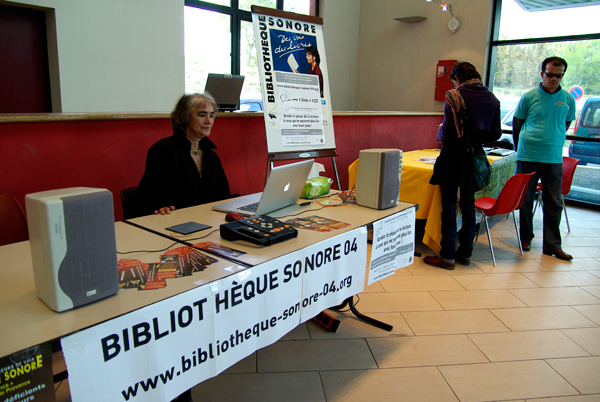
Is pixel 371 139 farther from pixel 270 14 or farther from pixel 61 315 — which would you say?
pixel 61 315

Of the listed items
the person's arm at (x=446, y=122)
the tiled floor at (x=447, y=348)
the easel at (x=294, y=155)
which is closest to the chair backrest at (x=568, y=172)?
the tiled floor at (x=447, y=348)

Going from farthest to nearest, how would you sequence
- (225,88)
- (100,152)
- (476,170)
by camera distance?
(225,88) → (476,170) → (100,152)

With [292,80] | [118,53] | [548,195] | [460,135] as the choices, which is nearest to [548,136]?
[548,195]

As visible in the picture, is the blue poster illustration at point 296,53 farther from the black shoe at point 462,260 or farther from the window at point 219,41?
the window at point 219,41

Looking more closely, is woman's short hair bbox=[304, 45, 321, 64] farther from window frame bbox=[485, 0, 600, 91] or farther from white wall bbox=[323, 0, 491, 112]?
window frame bbox=[485, 0, 600, 91]

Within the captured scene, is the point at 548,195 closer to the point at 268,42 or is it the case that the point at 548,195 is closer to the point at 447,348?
the point at 447,348

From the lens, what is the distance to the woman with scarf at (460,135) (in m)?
2.97

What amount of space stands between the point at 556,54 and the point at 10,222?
6236 millimetres

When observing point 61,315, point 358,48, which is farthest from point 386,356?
point 358,48

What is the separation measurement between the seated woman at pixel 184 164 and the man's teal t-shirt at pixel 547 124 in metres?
2.55

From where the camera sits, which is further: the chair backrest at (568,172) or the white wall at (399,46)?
the white wall at (399,46)

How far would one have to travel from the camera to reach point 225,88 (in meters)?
3.60

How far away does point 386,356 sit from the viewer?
2.15 meters

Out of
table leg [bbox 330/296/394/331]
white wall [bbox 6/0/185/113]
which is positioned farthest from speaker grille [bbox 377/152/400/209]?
white wall [bbox 6/0/185/113]
